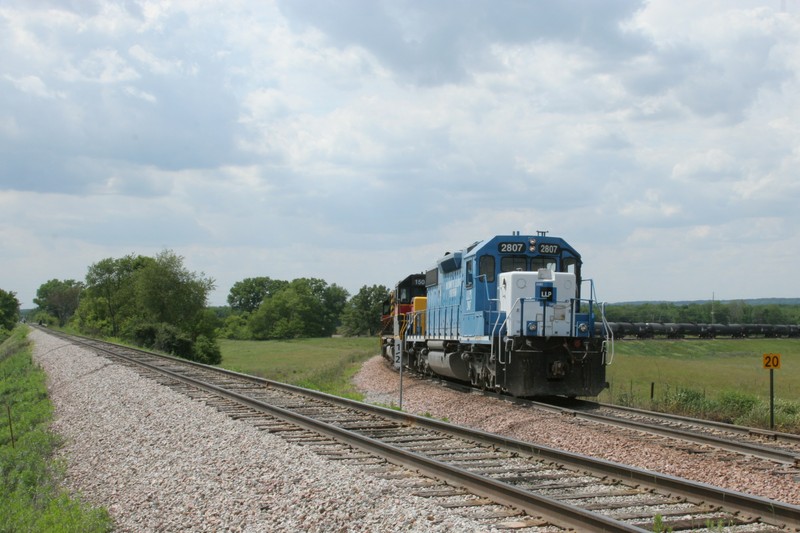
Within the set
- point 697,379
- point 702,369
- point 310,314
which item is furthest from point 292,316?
point 697,379

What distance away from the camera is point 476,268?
1712 cm

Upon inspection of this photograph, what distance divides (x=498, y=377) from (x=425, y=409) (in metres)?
1.86

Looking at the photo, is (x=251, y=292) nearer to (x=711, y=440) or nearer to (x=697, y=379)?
(x=697, y=379)

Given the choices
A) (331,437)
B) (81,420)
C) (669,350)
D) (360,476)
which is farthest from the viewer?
(669,350)

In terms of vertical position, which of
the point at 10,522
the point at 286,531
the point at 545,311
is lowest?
the point at 10,522

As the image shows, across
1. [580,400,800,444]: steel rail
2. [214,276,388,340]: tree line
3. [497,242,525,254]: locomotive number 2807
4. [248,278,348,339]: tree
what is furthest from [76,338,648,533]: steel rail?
[248,278,348,339]: tree

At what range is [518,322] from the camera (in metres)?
15.3

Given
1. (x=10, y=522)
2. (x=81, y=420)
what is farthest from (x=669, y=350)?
(x=10, y=522)

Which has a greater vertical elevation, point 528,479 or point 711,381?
point 528,479

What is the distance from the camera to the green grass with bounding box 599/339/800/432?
14.7 m

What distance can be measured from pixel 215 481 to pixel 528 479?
132 inches

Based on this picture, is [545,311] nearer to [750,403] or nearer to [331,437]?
[750,403]

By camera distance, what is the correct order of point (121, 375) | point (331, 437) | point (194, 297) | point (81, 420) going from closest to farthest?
1. point (331, 437)
2. point (81, 420)
3. point (121, 375)
4. point (194, 297)

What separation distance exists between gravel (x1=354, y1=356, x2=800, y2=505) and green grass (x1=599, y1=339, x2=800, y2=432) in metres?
3.98
